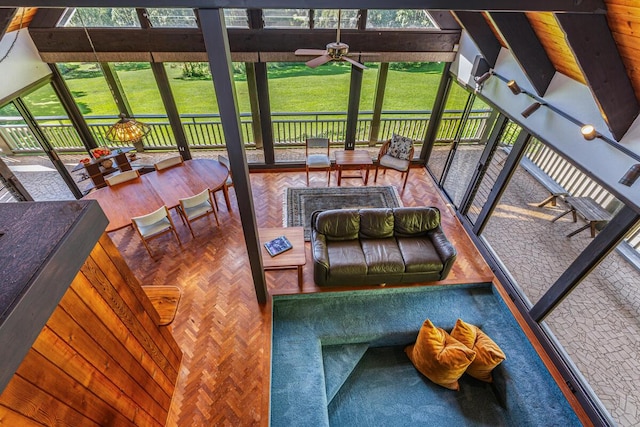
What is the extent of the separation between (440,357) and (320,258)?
1.57m

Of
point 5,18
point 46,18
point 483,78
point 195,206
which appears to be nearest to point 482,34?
point 483,78

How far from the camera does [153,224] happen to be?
4.05 m

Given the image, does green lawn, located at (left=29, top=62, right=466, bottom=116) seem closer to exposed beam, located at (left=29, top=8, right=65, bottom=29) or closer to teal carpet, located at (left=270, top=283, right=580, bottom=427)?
exposed beam, located at (left=29, top=8, right=65, bottom=29)

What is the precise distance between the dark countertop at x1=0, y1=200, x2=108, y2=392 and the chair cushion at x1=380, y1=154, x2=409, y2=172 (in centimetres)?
461

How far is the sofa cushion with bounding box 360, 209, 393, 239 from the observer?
385cm

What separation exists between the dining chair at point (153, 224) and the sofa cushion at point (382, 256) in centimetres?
262

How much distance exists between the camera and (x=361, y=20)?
4.30 m

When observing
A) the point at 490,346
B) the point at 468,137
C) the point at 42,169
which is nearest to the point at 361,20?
the point at 468,137

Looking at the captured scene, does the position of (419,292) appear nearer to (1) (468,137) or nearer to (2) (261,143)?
(1) (468,137)

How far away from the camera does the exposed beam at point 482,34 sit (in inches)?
145

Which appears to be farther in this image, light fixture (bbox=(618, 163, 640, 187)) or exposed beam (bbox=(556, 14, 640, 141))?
light fixture (bbox=(618, 163, 640, 187))

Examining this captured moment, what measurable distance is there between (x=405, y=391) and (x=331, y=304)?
1176 mm

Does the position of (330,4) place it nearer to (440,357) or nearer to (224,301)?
(440,357)

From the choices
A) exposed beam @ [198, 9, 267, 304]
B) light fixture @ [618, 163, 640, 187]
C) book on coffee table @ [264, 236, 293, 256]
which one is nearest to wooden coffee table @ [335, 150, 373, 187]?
book on coffee table @ [264, 236, 293, 256]
